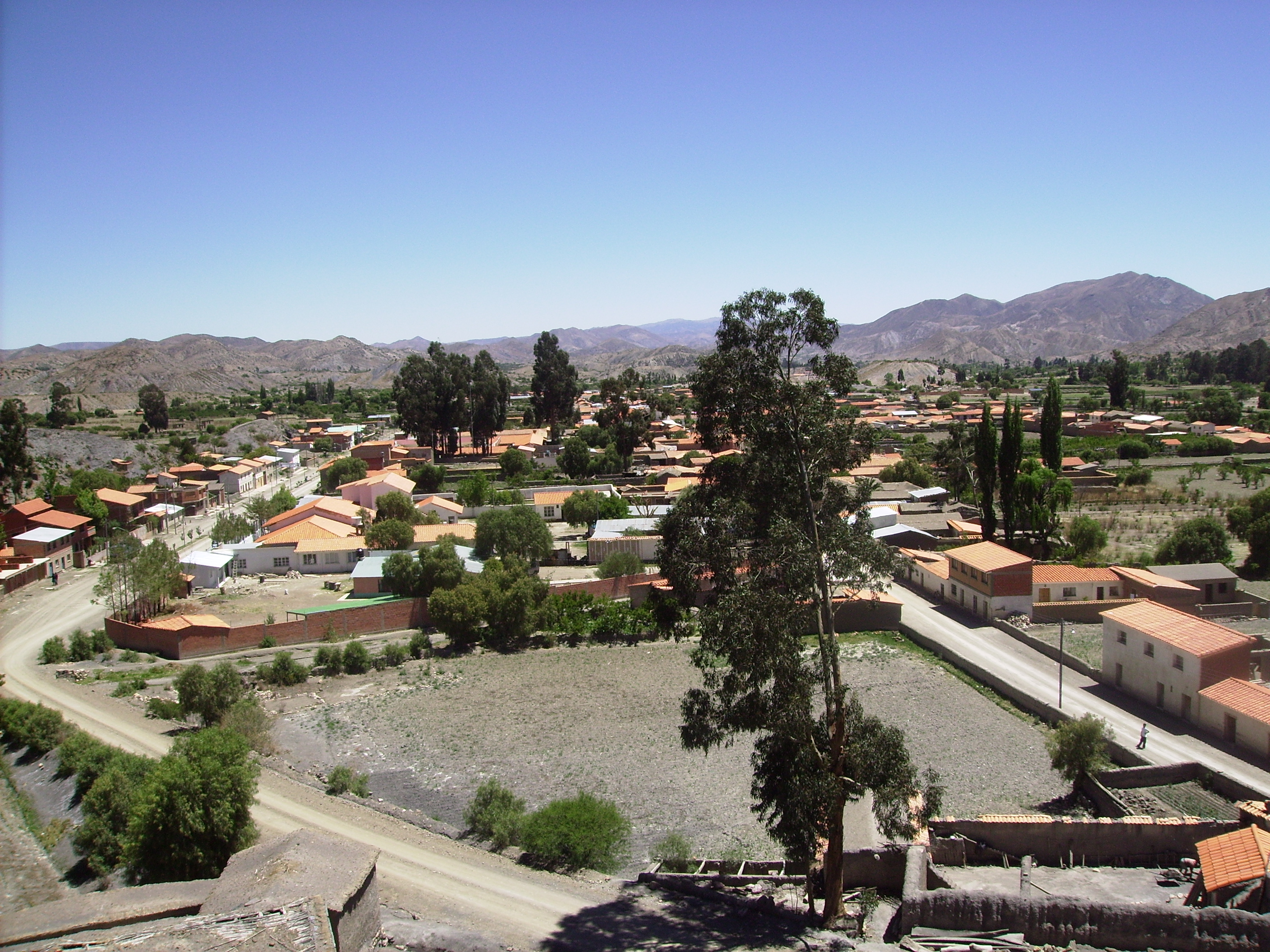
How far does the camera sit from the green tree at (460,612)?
25.4 m

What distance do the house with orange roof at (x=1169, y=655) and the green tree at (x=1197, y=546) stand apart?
33.9ft

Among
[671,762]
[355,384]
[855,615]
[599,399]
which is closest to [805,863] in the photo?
[671,762]

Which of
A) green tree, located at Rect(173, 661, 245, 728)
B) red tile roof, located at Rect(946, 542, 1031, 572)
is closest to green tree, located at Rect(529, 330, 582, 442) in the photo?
red tile roof, located at Rect(946, 542, 1031, 572)

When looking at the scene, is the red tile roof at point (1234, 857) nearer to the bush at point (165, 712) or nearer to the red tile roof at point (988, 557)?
the red tile roof at point (988, 557)

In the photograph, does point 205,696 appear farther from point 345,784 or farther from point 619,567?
point 619,567

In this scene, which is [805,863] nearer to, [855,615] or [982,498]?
[855,615]

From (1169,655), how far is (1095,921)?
38.6ft

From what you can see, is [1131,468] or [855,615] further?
[1131,468]

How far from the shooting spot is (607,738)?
18891 millimetres

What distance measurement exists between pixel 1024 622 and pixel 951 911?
58.4 feet

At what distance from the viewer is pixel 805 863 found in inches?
447

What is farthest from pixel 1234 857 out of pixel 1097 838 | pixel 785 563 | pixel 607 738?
pixel 607 738

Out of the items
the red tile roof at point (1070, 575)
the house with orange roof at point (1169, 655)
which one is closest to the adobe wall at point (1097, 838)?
the house with orange roof at point (1169, 655)

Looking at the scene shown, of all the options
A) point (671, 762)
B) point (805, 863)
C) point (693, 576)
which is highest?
point (693, 576)
